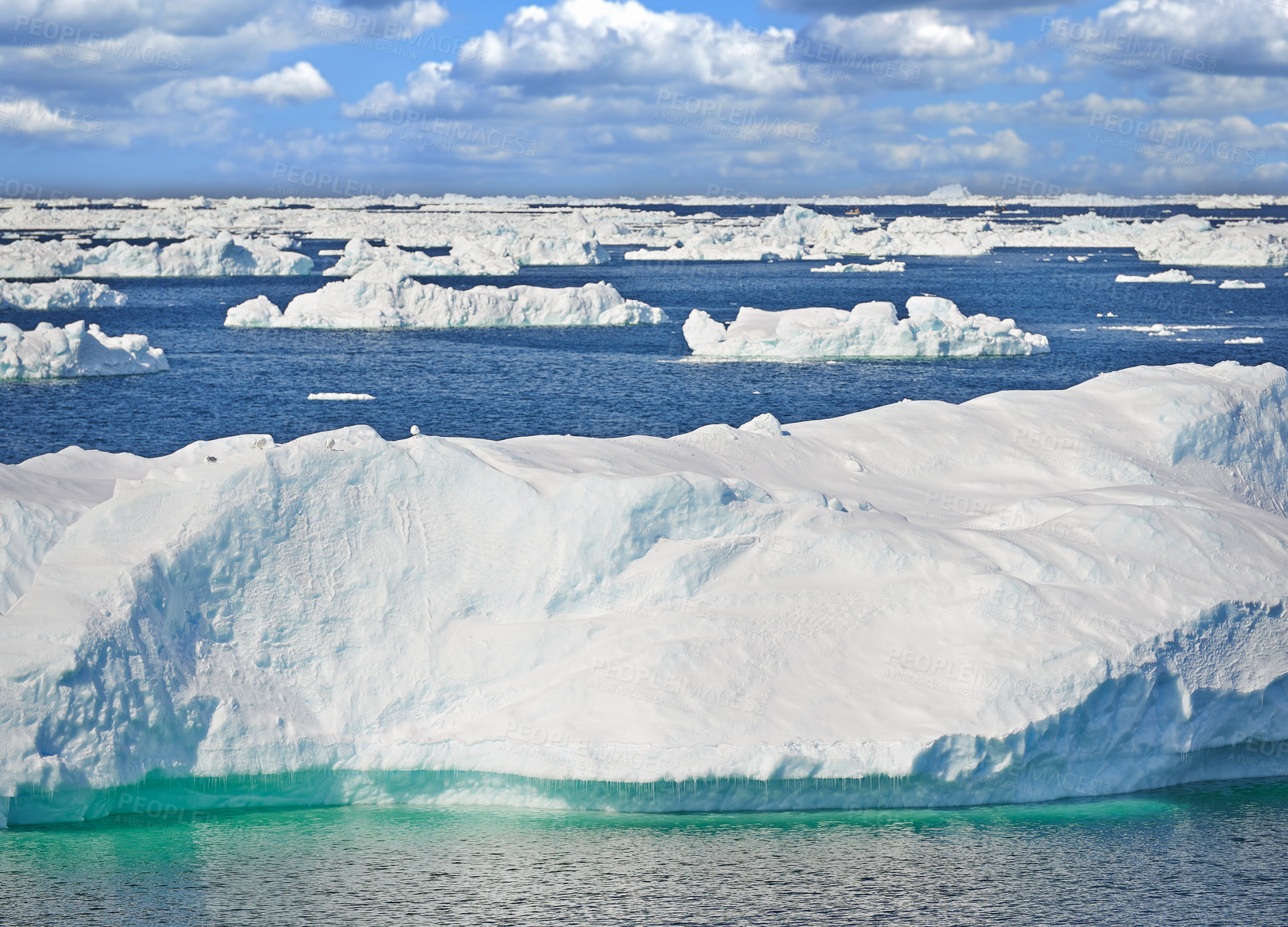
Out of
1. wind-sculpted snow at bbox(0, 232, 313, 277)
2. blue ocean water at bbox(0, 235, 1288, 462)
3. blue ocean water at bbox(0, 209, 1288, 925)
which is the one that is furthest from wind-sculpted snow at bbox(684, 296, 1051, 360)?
→ wind-sculpted snow at bbox(0, 232, 313, 277)

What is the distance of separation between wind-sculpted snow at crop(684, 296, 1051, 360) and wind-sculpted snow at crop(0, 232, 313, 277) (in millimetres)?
46338

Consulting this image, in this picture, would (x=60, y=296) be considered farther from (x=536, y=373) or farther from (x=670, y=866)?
(x=670, y=866)

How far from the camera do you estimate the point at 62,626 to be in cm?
1235

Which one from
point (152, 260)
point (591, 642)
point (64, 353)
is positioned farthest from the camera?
point (152, 260)

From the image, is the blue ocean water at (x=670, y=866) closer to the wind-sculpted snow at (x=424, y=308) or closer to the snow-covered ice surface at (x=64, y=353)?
the snow-covered ice surface at (x=64, y=353)

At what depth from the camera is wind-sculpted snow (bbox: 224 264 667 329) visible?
58.9 metres

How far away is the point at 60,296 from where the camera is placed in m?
65.2

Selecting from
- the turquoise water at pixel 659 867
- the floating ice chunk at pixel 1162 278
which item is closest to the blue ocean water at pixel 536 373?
the floating ice chunk at pixel 1162 278

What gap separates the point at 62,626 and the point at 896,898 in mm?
8097

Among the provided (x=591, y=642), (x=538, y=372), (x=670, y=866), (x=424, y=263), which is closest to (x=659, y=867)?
(x=670, y=866)

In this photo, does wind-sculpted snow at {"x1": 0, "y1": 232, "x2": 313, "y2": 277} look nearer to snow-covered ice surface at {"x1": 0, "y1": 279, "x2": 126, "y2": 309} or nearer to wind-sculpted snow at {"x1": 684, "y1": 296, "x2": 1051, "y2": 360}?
snow-covered ice surface at {"x1": 0, "y1": 279, "x2": 126, "y2": 309}

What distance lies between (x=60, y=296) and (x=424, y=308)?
20.2 metres

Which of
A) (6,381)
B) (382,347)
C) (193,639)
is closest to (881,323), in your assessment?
(382,347)

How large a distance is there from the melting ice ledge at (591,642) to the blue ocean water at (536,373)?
19952 mm
